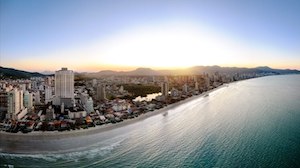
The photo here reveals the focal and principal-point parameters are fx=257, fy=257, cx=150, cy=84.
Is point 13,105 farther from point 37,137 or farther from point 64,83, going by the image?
point 64,83

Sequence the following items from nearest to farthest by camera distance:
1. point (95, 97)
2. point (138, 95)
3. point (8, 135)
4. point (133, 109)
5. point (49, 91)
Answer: point (8, 135) < point (133, 109) < point (49, 91) < point (95, 97) < point (138, 95)

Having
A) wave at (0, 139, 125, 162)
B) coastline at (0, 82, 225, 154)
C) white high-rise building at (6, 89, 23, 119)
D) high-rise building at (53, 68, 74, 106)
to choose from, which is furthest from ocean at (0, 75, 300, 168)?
high-rise building at (53, 68, 74, 106)

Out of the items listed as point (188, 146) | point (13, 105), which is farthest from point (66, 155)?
point (13, 105)

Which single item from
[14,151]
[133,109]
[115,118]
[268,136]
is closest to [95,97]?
[133,109]

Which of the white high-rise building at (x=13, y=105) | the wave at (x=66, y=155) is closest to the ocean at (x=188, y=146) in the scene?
the wave at (x=66, y=155)

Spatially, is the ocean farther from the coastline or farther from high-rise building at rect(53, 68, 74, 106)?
high-rise building at rect(53, 68, 74, 106)

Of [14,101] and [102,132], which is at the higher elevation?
[14,101]

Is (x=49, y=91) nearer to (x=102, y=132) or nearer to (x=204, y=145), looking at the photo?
(x=102, y=132)

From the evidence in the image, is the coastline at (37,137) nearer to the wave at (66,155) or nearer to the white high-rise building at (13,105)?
the wave at (66,155)
